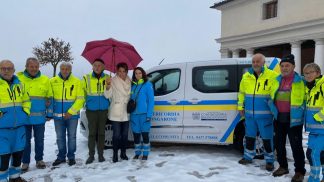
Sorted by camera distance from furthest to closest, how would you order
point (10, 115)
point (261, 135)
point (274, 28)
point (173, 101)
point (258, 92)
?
point (274, 28), point (173, 101), point (261, 135), point (258, 92), point (10, 115)

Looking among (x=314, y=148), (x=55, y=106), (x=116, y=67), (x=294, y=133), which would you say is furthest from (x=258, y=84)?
(x=55, y=106)

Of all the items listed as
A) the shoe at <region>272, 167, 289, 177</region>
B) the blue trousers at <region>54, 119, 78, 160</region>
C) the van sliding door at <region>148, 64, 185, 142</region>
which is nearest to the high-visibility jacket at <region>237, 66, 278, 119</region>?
the shoe at <region>272, 167, 289, 177</region>

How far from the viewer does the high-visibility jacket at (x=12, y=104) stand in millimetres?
4222

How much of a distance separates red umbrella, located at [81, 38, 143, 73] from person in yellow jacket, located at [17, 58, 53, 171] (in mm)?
808

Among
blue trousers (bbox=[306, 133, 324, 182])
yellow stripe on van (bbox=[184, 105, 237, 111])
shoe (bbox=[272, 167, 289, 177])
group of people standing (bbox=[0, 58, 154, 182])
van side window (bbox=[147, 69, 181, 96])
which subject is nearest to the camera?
blue trousers (bbox=[306, 133, 324, 182])

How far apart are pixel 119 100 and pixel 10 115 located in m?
1.77

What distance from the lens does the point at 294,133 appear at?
4441 millimetres

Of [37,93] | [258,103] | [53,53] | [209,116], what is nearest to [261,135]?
[258,103]

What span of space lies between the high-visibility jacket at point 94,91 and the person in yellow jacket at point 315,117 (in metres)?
3.16

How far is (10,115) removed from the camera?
14.0 ft

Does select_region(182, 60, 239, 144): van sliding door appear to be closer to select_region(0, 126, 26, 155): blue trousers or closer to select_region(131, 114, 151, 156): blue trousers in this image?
select_region(131, 114, 151, 156): blue trousers

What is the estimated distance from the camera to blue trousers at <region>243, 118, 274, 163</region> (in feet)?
16.3

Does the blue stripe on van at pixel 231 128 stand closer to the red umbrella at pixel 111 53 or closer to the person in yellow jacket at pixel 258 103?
the person in yellow jacket at pixel 258 103

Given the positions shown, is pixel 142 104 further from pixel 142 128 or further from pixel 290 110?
pixel 290 110
